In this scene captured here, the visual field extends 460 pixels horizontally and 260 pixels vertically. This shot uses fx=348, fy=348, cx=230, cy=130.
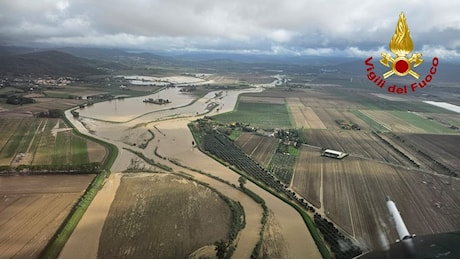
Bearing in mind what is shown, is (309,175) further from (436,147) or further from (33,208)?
(33,208)

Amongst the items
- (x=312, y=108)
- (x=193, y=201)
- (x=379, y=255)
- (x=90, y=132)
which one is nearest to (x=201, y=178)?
(x=193, y=201)

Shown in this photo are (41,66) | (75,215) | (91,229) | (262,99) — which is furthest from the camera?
(41,66)

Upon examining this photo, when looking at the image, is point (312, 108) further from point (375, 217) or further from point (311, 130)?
point (375, 217)

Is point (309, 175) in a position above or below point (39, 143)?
above

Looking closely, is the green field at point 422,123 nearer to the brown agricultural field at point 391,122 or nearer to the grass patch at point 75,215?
the brown agricultural field at point 391,122

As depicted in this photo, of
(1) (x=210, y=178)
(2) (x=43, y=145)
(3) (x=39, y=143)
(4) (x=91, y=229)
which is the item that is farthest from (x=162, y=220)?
(3) (x=39, y=143)

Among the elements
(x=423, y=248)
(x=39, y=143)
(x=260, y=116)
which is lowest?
(x=39, y=143)

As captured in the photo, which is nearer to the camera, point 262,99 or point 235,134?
point 235,134
